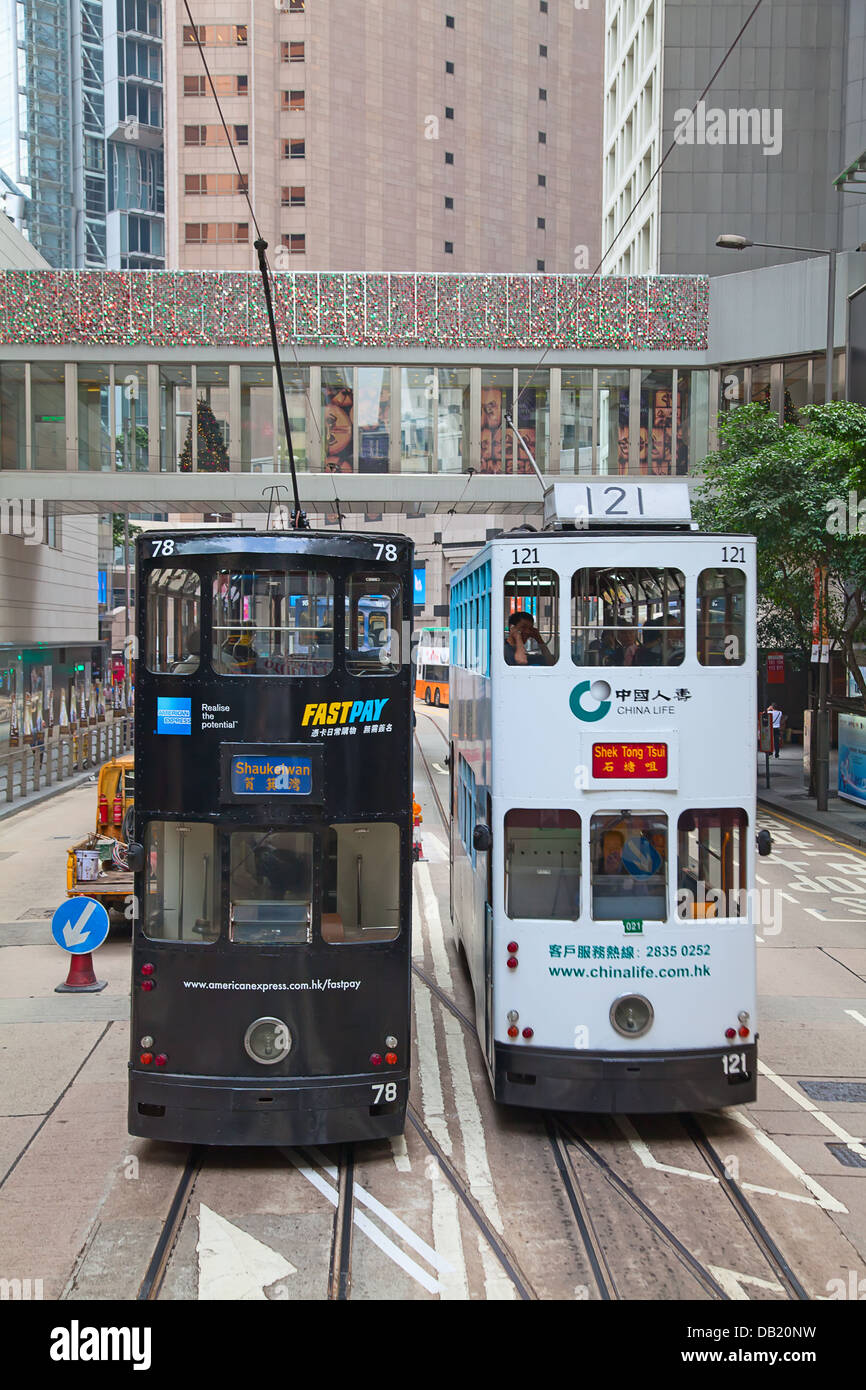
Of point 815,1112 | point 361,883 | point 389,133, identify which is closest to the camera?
point 361,883

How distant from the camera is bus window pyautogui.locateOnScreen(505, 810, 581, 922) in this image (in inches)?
321

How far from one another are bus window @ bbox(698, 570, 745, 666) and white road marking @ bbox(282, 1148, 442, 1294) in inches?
154

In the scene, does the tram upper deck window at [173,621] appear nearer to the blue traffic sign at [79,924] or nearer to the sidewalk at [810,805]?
the blue traffic sign at [79,924]

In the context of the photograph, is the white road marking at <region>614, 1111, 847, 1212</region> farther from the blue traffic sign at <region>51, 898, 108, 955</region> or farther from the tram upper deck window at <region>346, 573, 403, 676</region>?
the blue traffic sign at <region>51, 898, 108, 955</region>

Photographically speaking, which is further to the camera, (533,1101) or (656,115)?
(656,115)

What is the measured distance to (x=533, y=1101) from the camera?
809 cm

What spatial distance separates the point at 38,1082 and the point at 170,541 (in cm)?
463

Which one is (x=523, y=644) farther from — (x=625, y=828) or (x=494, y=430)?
(x=494, y=430)

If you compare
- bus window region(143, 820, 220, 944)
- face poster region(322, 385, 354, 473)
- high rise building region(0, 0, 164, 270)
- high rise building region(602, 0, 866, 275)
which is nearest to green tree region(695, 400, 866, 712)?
face poster region(322, 385, 354, 473)

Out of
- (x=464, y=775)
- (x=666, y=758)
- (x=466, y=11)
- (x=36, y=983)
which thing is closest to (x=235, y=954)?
(x=666, y=758)

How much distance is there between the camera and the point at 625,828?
8141mm

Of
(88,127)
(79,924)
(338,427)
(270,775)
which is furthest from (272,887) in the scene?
(88,127)

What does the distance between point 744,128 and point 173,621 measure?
162 feet
